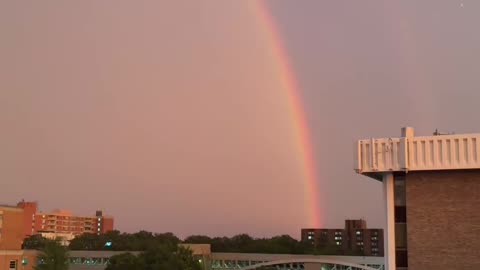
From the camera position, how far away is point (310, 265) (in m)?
81.3

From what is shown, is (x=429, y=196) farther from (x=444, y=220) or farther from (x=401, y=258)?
(x=401, y=258)

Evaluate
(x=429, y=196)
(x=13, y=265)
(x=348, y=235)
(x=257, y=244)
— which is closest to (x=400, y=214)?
(x=429, y=196)

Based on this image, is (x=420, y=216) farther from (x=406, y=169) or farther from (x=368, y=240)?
(x=368, y=240)

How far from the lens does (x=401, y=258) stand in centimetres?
1895

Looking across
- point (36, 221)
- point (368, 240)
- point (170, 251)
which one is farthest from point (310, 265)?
point (36, 221)

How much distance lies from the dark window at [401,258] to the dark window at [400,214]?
0.99 m

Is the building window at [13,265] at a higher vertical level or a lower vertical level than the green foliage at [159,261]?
lower

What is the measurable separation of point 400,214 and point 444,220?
4.83 feet

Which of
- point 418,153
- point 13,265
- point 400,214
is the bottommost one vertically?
point 13,265

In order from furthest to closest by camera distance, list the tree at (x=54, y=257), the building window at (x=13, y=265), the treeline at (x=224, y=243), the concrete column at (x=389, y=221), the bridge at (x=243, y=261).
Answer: the treeline at (x=224, y=243)
the bridge at (x=243, y=261)
the building window at (x=13, y=265)
the tree at (x=54, y=257)
the concrete column at (x=389, y=221)

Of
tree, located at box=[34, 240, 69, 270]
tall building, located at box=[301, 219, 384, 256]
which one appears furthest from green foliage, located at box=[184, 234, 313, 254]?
tree, located at box=[34, 240, 69, 270]

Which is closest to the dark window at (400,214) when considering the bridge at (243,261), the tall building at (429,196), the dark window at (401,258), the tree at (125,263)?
the tall building at (429,196)

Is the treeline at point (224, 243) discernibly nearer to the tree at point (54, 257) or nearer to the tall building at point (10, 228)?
the tall building at point (10, 228)

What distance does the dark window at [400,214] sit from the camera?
1922 cm
